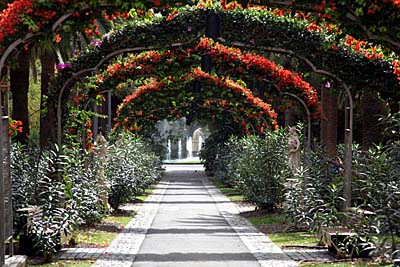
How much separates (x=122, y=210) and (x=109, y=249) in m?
7.60

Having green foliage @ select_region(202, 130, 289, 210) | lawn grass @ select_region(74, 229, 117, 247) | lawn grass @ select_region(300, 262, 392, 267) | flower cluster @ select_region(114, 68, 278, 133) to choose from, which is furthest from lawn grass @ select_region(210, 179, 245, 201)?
lawn grass @ select_region(300, 262, 392, 267)

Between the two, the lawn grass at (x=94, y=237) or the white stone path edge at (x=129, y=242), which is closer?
the white stone path edge at (x=129, y=242)

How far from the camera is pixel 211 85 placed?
21594 millimetres

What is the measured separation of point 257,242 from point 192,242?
1134 mm

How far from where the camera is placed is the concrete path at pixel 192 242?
Answer: 408 inches

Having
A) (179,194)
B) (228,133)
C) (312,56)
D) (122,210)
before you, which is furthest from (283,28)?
(228,133)

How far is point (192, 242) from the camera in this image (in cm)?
1262

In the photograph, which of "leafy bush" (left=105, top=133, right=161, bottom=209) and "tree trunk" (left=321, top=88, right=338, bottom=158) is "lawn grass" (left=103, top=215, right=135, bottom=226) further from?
"tree trunk" (left=321, top=88, right=338, bottom=158)

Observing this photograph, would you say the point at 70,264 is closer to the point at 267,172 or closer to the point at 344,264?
the point at 344,264

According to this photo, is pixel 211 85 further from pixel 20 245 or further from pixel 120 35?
pixel 20 245

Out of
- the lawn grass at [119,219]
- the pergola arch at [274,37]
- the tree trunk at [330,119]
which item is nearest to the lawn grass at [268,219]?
the lawn grass at [119,219]

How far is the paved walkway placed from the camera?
408 inches

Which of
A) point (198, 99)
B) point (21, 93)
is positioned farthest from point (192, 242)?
point (198, 99)

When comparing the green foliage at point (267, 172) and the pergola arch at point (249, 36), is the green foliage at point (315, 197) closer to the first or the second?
the pergola arch at point (249, 36)
